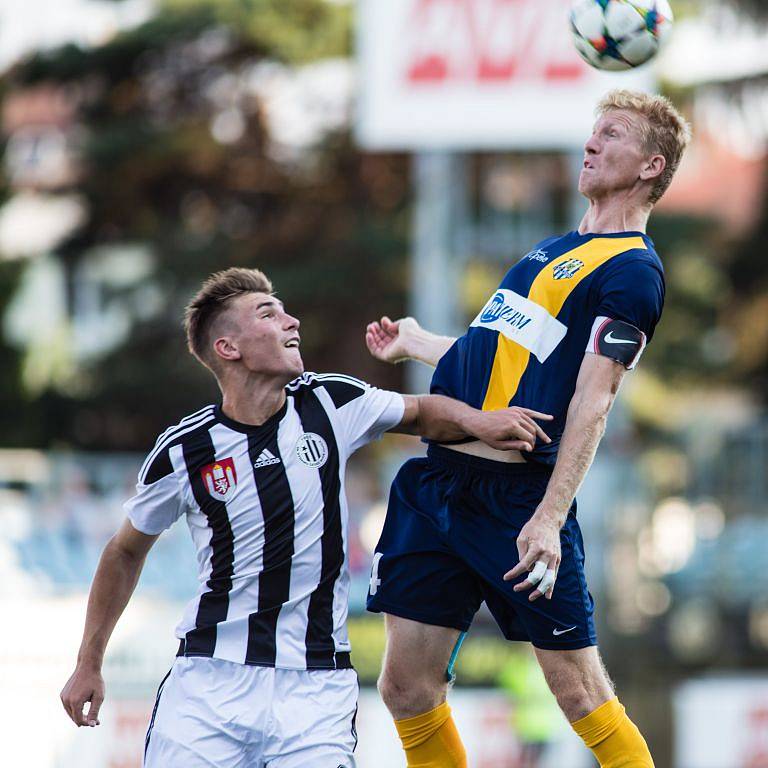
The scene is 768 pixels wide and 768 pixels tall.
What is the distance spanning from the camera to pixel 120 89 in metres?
25.1

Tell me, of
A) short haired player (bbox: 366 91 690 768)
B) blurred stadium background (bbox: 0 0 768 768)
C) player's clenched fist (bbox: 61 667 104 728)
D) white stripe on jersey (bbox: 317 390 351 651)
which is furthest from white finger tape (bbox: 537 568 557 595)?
blurred stadium background (bbox: 0 0 768 768)

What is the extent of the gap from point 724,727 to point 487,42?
306 inches

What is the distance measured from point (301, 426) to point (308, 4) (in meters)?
20.0

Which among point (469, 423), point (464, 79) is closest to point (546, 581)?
point (469, 423)

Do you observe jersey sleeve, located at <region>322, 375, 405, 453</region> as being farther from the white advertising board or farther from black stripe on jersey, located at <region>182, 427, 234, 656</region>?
the white advertising board

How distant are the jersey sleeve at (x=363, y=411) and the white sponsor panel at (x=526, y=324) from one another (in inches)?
15.9

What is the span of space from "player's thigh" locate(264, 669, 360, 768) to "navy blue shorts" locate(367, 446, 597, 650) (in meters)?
0.42

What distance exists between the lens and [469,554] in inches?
190

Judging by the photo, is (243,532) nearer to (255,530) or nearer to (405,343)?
(255,530)

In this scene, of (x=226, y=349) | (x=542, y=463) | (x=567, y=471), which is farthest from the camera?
(x=542, y=463)

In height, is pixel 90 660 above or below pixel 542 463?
below

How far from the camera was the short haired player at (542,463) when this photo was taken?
4.59m

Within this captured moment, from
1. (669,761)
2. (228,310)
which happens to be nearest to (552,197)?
(669,761)

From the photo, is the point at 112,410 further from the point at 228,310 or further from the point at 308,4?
the point at 228,310
